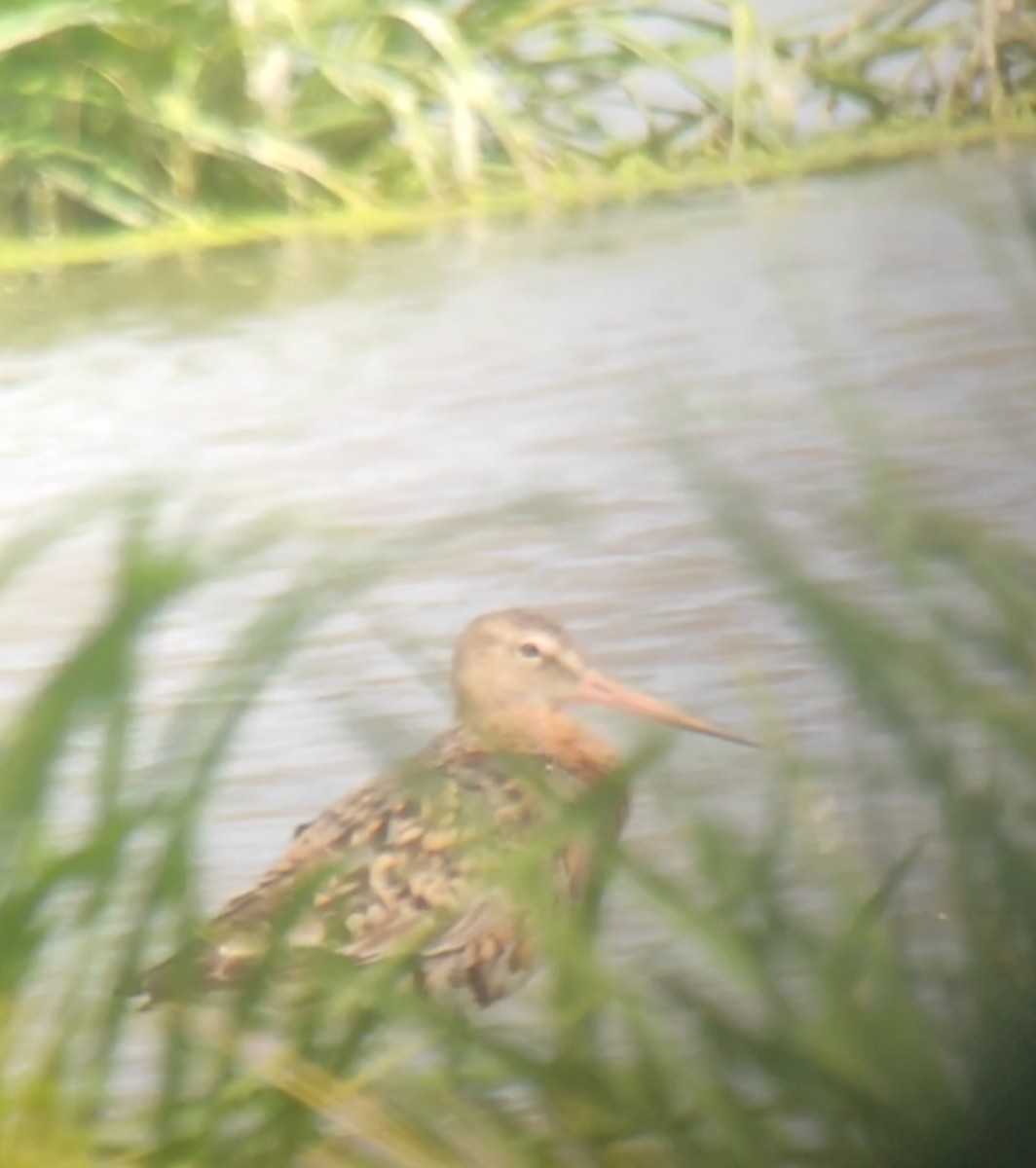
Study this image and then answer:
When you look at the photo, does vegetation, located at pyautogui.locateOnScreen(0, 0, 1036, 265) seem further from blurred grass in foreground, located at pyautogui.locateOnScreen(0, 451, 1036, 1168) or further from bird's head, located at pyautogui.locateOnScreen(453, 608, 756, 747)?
blurred grass in foreground, located at pyautogui.locateOnScreen(0, 451, 1036, 1168)

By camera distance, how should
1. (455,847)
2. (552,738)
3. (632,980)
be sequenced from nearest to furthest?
(632,980) < (455,847) < (552,738)

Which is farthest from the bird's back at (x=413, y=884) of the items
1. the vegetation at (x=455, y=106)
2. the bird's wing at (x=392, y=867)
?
the vegetation at (x=455, y=106)

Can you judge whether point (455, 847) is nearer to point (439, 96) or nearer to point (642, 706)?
point (642, 706)

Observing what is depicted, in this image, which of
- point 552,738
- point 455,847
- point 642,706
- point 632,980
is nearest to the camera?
point 632,980

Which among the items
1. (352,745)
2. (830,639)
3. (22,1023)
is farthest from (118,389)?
(830,639)

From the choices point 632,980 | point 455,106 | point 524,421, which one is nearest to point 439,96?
point 455,106

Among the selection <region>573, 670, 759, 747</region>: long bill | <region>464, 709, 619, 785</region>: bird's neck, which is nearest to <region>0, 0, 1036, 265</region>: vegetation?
<region>464, 709, 619, 785</region>: bird's neck
